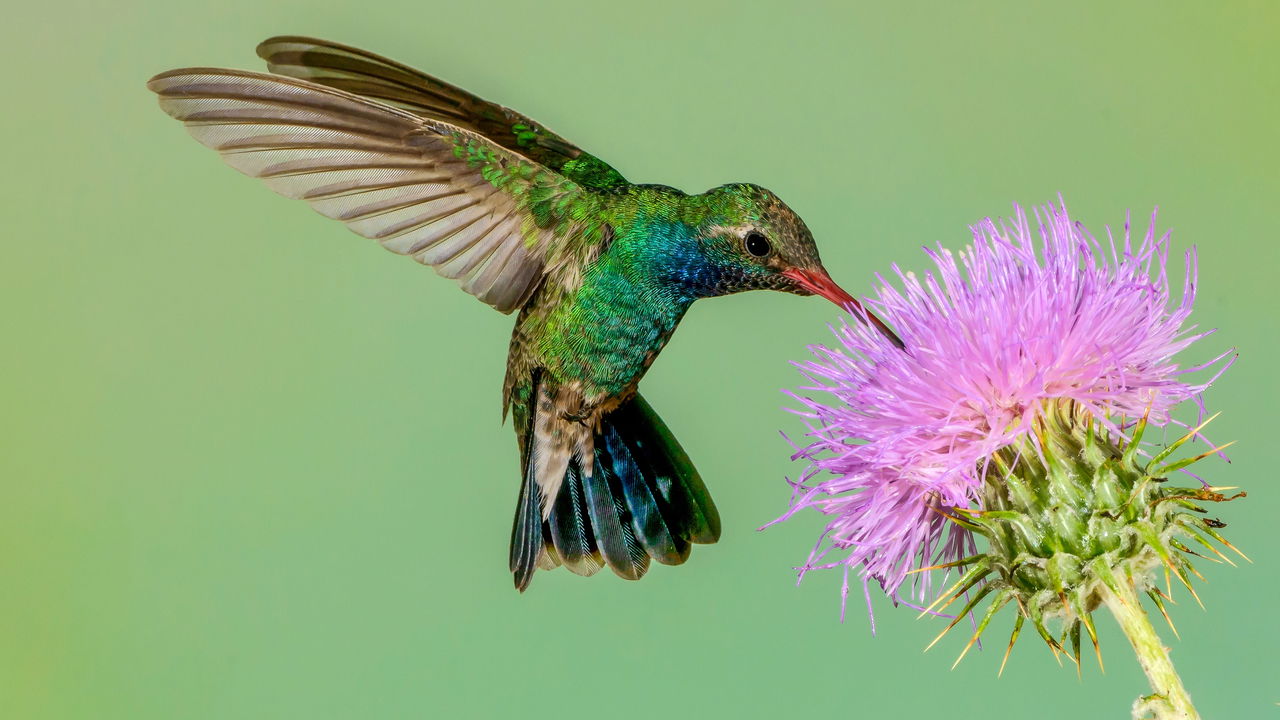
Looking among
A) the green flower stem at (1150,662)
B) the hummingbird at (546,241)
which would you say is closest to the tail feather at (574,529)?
the hummingbird at (546,241)

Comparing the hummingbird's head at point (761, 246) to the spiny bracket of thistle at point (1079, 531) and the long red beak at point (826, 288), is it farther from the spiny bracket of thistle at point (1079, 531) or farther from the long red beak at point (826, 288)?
the spiny bracket of thistle at point (1079, 531)

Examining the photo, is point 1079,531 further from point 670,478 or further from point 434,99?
point 434,99

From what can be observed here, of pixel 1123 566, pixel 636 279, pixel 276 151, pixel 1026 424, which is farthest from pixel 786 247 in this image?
pixel 276 151

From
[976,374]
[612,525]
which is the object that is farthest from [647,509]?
[976,374]

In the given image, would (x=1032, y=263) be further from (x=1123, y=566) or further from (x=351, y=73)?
(x=351, y=73)

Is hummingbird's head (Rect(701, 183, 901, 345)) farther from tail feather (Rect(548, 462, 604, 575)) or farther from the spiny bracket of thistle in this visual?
tail feather (Rect(548, 462, 604, 575))
